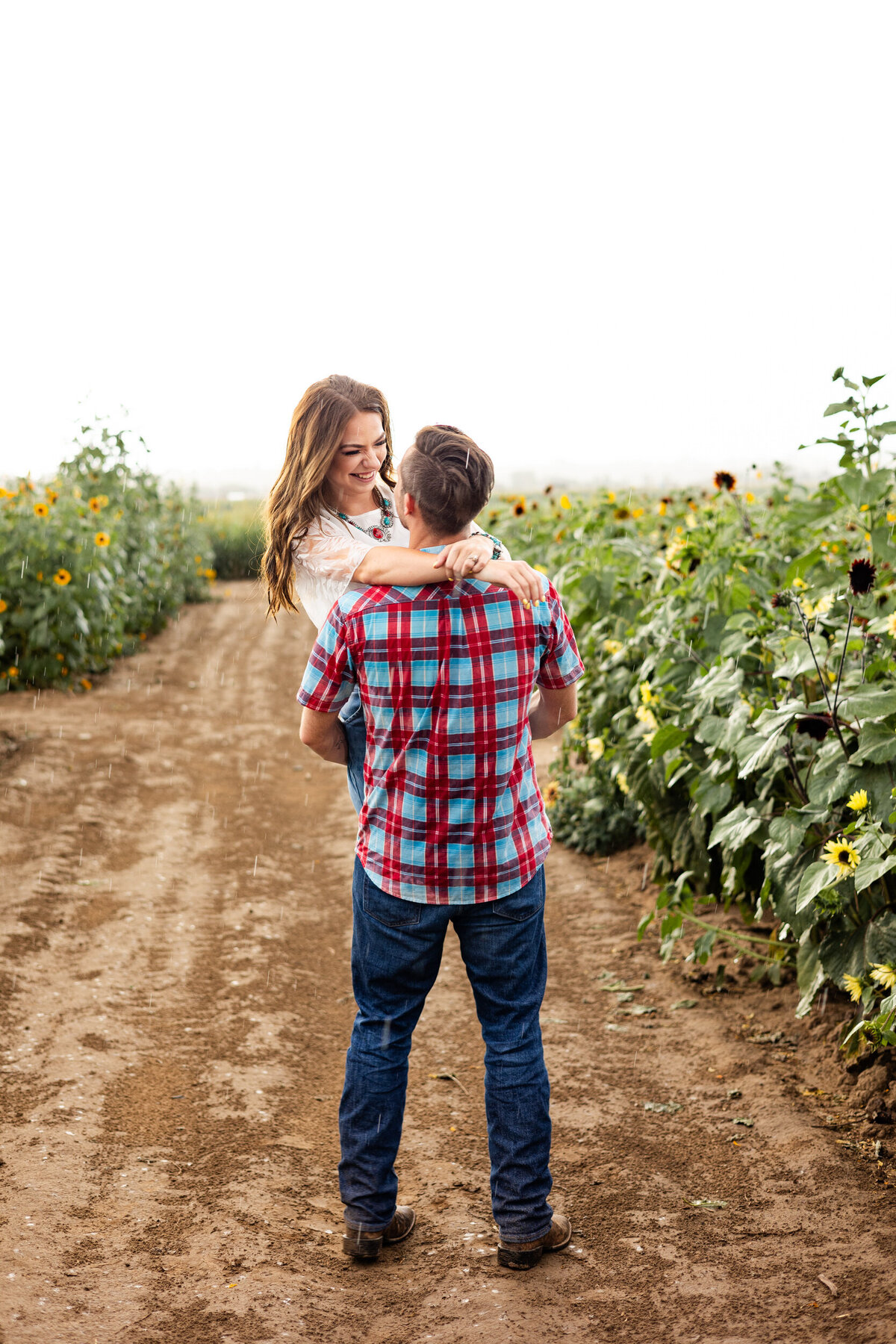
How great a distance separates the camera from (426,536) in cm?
203

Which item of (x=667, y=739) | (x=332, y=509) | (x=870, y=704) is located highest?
(x=332, y=509)

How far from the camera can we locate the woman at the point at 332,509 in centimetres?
225

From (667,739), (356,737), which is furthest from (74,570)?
(356,737)

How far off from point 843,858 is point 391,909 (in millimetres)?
1074

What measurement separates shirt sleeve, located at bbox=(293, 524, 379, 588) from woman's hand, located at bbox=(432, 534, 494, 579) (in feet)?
0.75

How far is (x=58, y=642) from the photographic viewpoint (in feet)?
27.6

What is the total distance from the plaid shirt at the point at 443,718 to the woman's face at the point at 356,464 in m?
0.38

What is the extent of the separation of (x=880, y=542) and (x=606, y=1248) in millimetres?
1981

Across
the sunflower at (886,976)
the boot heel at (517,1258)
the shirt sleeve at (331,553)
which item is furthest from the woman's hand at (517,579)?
the boot heel at (517,1258)

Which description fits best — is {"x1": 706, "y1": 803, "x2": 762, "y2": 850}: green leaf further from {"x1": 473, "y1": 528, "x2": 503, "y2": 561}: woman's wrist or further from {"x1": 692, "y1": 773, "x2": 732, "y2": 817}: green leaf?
{"x1": 473, "y1": 528, "x2": 503, "y2": 561}: woman's wrist

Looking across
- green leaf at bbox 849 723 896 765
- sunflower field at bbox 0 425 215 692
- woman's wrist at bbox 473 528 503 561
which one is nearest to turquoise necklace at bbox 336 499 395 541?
woman's wrist at bbox 473 528 503 561

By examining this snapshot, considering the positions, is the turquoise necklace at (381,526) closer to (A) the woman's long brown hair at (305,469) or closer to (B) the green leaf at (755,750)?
(A) the woman's long brown hair at (305,469)

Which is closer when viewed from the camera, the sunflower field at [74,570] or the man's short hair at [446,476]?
the man's short hair at [446,476]

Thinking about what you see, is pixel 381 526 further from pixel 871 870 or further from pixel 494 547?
pixel 871 870
